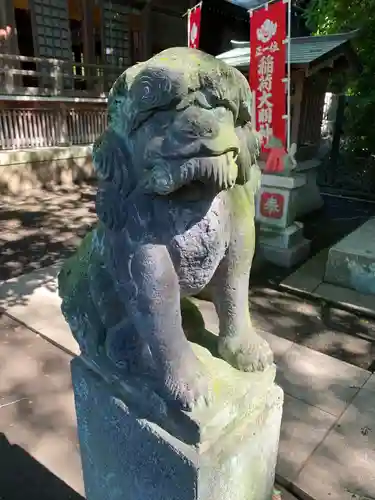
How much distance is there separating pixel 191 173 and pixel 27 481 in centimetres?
207

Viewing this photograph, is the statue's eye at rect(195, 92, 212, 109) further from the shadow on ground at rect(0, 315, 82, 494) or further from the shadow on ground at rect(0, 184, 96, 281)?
the shadow on ground at rect(0, 184, 96, 281)

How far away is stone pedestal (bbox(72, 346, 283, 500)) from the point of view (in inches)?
50.3

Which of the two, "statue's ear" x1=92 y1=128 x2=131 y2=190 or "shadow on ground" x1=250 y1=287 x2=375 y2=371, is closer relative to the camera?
"statue's ear" x1=92 y1=128 x2=131 y2=190

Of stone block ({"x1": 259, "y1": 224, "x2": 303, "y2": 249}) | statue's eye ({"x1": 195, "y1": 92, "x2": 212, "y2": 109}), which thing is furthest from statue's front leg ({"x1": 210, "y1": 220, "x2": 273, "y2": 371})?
stone block ({"x1": 259, "y1": 224, "x2": 303, "y2": 249})

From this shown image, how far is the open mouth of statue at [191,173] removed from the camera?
98cm

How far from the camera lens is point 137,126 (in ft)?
3.35

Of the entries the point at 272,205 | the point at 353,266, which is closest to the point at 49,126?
the point at 272,205

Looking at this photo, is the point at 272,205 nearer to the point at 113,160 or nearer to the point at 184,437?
the point at 184,437

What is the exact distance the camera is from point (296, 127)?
19.8 feet

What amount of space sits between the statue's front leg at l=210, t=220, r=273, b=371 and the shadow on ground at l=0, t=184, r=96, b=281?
158 inches

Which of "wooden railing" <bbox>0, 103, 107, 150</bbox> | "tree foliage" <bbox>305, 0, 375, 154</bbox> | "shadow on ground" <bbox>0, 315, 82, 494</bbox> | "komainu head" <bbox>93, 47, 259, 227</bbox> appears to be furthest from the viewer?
"wooden railing" <bbox>0, 103, 107, 150</bbox>

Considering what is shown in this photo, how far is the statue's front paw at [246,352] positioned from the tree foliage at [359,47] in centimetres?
725

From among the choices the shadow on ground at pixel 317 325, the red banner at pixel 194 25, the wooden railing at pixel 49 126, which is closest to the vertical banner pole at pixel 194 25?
the red banner at pixel 194 25

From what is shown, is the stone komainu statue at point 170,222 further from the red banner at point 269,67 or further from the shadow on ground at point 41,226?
the shadow on ground at point 41,226
